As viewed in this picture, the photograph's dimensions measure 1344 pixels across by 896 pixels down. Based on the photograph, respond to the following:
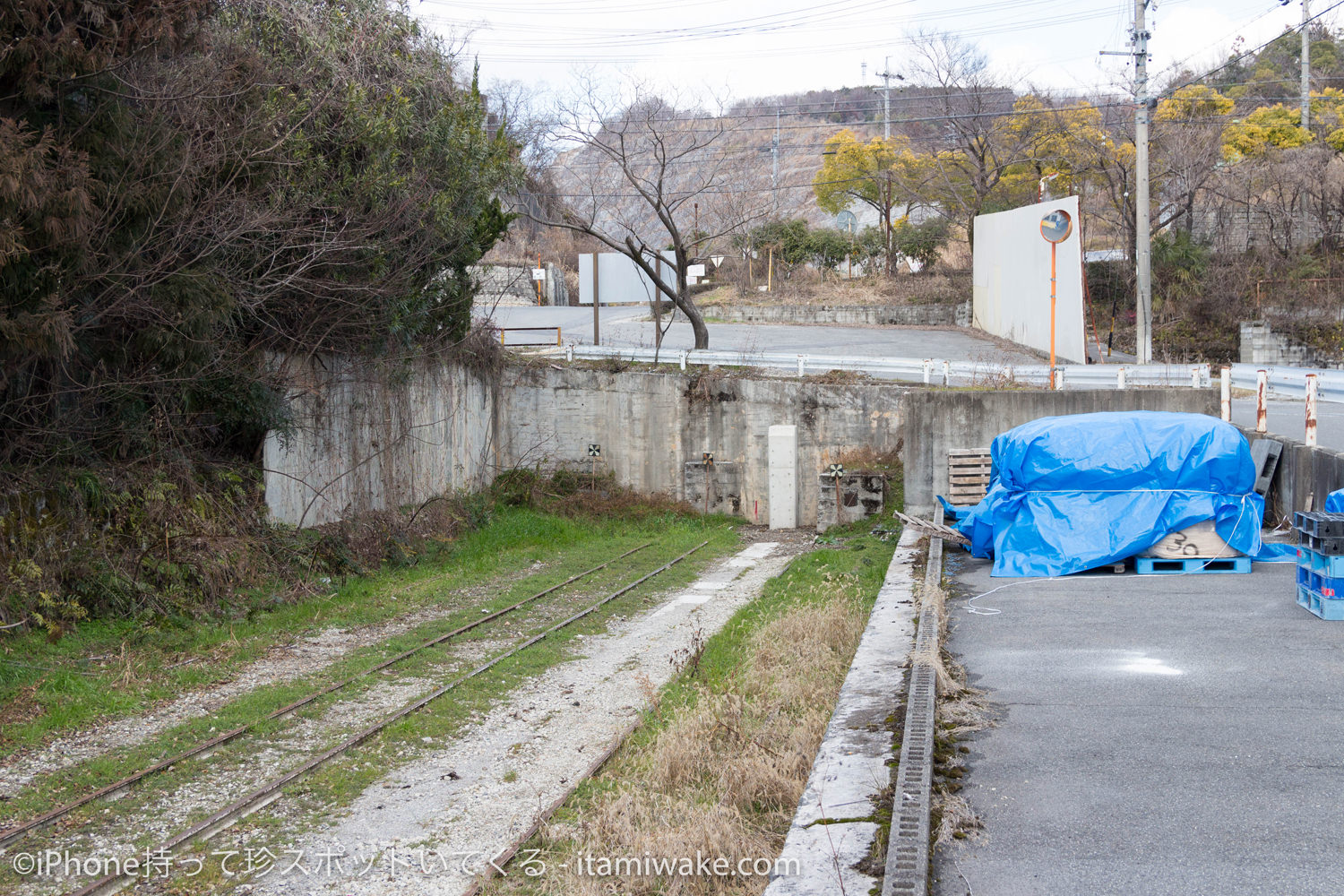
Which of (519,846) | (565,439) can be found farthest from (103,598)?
(565,439)

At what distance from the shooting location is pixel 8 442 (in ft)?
36.2

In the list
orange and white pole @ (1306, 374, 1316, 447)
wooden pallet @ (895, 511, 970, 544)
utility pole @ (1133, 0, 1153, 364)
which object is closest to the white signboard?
utility pole @ (1133, 0, 1153, 364)

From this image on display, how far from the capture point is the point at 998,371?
67.2ft

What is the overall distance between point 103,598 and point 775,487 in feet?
43.5

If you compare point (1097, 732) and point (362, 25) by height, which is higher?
point (362, 25)

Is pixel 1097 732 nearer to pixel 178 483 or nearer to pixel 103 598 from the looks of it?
pixel 103 598

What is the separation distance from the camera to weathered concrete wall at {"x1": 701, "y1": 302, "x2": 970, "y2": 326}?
126 ft

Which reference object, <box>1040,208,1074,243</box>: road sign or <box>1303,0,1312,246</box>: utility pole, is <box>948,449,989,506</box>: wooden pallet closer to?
<box>1040,208,1074,243</box>: road sign

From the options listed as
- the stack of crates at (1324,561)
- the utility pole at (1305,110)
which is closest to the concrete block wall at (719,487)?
the stack of crates at (1324,561)

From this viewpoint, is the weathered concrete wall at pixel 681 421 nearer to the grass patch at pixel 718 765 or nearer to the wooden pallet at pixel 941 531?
the wooden pallet at pixel 941 531

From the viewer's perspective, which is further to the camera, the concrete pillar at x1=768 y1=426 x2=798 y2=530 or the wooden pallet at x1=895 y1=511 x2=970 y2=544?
the concrete pillar at x1=768 y1=426 x2=798 y2=530

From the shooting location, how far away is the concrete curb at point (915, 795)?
4238mm

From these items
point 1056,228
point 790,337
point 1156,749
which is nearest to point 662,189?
point 790,337

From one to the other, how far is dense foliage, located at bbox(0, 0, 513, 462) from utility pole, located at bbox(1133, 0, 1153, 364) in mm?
13158
